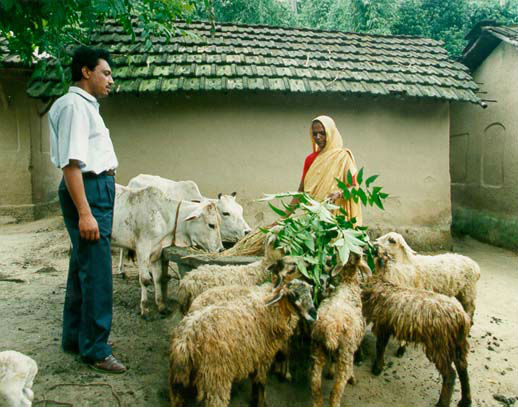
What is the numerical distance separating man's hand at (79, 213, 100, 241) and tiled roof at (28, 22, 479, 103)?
5031mm

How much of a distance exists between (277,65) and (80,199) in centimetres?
656

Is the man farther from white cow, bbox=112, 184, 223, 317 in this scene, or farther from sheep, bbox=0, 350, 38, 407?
white cow, bbox=112, 184, 223, 317

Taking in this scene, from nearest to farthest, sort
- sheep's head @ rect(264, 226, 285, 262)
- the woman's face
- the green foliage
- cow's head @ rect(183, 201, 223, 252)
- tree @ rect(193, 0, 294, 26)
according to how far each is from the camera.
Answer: the green foliage < sheep's head @ rect(264, 226, 285, 262) < the woman's face < cow's head @ rect(183, 201, 223, 252) < tree @ rect(193, 0, 294, 26)

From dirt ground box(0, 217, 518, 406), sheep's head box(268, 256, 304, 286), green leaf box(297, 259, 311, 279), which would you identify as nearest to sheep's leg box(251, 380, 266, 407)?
dirt ground box(0, 217, 518, 406)

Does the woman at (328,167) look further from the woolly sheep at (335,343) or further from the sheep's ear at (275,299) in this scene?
the sheep's ear at (275,299)

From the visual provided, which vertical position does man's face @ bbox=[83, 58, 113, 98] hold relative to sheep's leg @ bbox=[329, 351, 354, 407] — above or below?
above

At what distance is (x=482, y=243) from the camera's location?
10117 mm

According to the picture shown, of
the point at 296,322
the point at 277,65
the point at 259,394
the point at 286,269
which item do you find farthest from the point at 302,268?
the point at 277,65

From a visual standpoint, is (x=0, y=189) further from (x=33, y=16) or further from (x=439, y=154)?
(x=439, y=154)

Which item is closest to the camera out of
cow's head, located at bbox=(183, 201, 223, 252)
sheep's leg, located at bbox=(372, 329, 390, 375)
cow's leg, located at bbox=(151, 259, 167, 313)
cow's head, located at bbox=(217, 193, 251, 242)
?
sheep's leg, located at bbox=(372, 329, 390, 375)

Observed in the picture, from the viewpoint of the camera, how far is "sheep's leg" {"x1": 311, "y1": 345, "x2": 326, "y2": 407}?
321 cm

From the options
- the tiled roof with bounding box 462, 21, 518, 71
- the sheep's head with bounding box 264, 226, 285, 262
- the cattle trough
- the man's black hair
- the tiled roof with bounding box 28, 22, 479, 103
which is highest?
the tiled roof with bounding box 462, 21, 518, 71

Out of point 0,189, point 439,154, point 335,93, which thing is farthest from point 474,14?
point 0,189

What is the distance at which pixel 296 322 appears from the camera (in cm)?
351
